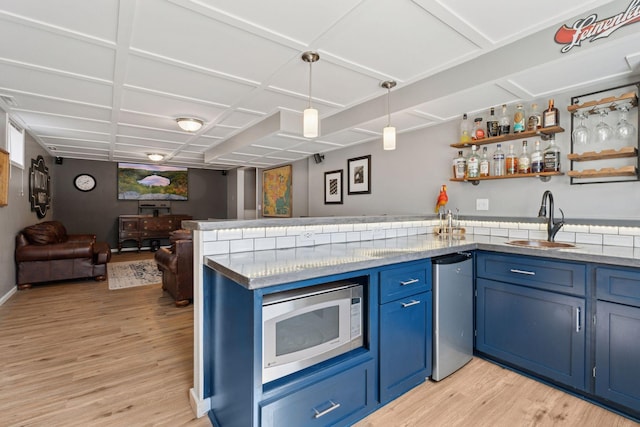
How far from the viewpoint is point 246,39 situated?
6.85ft

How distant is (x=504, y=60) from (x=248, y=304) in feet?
7.76

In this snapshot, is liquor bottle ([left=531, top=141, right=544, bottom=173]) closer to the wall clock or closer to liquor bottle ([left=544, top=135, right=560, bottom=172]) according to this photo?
liquor bottle ([left=544, top=135, right=560, bottom=172])

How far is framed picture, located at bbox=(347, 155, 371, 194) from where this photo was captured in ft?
15.0

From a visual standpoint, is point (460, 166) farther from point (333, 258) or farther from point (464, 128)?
point (333, 258)

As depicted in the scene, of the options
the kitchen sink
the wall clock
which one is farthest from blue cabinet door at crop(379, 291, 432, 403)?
the wall clock

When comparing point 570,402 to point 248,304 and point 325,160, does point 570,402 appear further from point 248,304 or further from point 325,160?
point 325,160

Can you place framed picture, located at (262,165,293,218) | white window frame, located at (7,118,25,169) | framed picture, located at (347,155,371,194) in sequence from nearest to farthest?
white window frame, located at (7,118,25,169) < framed picture, located at (347,155,371,194) < framed picture, located at (262,165,293,218)

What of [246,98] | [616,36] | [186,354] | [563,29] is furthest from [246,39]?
[186,354]

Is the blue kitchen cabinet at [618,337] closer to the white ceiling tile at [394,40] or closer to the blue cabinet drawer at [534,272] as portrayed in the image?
the blue cabinet drawer at [534,272]

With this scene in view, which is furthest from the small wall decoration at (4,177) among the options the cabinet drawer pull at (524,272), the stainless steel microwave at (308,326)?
the cabinet drawer pull at (524,272)

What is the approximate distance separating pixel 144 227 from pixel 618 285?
8560 millimetres

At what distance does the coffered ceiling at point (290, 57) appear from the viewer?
5.85 feet

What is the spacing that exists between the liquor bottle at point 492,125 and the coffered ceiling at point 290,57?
0.22 meters

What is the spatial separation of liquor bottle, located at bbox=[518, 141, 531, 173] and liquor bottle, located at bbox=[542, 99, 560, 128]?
0.25 metres
